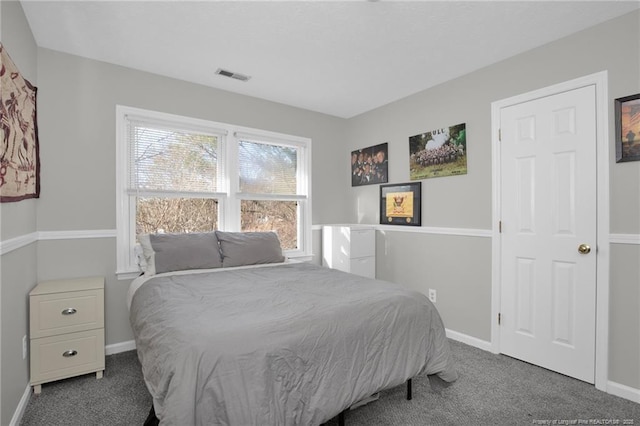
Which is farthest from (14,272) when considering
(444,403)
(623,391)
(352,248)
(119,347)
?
(623,391)

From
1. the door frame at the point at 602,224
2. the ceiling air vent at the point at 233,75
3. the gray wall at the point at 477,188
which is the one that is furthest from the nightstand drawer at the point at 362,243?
the door frame at the point at 602,224

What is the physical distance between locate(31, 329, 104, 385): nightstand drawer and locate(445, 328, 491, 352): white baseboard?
307 centimetres

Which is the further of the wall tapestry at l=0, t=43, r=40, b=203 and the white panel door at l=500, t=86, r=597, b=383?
the white panel door at l=500, t=86, r=597, b=383

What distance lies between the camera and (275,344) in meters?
1.45

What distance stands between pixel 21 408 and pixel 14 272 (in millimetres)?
826

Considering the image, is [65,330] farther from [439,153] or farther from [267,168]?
[439,153]

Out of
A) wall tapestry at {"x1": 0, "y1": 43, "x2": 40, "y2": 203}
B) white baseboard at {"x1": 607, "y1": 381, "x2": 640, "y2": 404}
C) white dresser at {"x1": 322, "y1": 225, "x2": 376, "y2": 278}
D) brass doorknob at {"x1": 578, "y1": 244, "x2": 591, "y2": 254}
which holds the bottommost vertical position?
white baseboard at {"x1": 607, "y1": 381, "x2": 640, "y2": 404}

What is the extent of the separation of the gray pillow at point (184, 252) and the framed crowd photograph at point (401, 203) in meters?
2.01

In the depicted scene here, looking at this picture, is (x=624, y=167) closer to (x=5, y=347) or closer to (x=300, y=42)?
(x=300, y=42)

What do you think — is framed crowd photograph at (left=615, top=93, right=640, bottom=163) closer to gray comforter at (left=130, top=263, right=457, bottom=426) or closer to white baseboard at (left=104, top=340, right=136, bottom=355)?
gray comforter at (left=130, top=263, right=457, bottom=426)

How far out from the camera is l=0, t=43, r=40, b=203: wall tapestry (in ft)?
5.60

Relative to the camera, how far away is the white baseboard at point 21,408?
5.99 feet

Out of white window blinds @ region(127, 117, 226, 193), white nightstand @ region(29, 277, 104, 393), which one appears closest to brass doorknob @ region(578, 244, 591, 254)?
white window blinds @ region(127, 117, 226, 193)

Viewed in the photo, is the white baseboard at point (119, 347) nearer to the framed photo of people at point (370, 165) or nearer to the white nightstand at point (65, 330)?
the white nightstand at point (65, 330)
